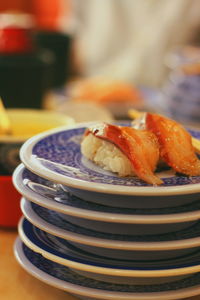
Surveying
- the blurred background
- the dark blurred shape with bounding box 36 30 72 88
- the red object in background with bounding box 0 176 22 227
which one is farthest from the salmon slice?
the dark blurred shape with bounding box 36 30 72 88

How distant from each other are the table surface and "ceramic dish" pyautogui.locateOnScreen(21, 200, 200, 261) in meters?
0.07

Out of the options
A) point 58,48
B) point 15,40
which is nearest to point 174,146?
point 15,40

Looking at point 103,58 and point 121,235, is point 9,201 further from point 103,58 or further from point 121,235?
point 103,58

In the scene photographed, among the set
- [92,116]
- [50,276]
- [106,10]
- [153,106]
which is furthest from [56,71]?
[50,276]

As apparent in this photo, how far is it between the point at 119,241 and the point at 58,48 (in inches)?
64.5

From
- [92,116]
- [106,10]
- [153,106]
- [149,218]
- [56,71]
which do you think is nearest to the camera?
[149,218]

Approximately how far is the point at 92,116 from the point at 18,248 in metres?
0.61

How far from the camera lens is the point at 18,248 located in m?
0.71

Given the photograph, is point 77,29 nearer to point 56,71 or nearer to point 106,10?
point 106,10

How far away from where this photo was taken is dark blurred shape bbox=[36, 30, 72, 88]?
2107mm

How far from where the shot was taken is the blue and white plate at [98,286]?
0.61m

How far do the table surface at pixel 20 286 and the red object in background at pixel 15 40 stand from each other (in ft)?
2.78

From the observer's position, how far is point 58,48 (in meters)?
2.14

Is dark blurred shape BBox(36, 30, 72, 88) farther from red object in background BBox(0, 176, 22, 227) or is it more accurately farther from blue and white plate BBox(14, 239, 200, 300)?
blue and white plate BBox(14, 239, 200, 300)
